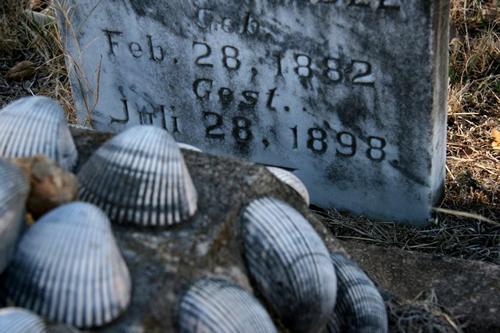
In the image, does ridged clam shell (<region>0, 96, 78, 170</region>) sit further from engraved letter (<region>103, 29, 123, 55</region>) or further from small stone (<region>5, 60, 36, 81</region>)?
small stone (<region>5, 60, 36, 81</region>)

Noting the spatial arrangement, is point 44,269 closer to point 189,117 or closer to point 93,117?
point 189,117

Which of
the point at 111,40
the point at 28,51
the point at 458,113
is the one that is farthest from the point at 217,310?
the point at 28,51

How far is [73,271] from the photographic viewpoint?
1.39 m

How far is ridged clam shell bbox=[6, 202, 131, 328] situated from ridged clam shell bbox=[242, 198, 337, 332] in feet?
1.00

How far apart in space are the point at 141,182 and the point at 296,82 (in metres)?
1.31

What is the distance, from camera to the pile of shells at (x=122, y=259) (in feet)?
4.59

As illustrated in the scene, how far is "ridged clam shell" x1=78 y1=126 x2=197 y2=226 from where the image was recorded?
1564mm

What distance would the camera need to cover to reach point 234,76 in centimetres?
290

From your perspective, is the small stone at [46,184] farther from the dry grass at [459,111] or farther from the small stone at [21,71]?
the small stone at [21,71]

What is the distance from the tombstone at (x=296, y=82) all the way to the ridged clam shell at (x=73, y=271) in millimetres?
1386

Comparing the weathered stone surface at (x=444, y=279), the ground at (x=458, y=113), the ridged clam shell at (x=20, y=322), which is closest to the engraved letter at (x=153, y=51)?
the ground at (x=458, y=113)

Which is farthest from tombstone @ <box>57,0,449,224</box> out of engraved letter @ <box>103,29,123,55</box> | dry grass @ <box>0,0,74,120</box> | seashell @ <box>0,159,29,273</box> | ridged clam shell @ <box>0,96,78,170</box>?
seashell @ <box>0,159,29,273</box>

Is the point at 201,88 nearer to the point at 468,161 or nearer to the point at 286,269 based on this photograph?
the point at 468,161

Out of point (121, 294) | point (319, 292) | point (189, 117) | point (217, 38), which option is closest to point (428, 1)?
point (217, 38)
